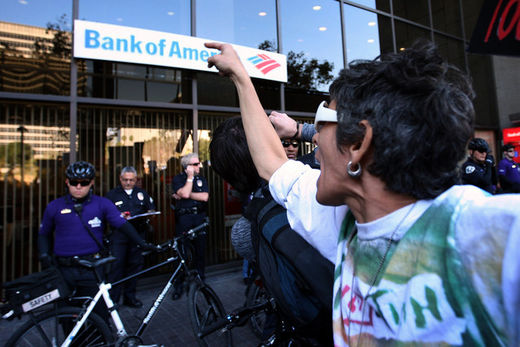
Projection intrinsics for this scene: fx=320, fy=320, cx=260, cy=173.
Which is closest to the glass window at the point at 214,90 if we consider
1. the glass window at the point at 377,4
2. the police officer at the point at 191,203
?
the police officer at the point at 191,203

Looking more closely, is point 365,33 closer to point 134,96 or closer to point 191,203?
point 134,96

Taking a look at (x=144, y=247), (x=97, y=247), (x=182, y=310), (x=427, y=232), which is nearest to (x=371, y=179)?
(x=427, y=232)

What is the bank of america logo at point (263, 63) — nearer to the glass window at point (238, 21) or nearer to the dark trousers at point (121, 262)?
the glass window at point (238, 21)

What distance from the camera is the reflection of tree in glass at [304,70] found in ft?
22.9

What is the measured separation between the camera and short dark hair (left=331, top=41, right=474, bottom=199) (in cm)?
63

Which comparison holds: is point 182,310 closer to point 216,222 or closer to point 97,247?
point 97,247

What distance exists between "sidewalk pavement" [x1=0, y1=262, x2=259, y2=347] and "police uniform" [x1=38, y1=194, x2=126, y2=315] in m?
0.93

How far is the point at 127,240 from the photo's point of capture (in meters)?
4.52

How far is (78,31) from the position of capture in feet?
15.8

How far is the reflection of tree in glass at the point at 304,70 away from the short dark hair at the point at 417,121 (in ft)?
21.2

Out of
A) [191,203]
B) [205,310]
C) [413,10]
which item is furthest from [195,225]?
[413,10]

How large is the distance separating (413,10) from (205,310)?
33.8 ft

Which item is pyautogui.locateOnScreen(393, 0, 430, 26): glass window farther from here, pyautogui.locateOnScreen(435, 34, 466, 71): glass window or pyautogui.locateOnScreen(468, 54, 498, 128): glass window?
pyautogui.locateOnScreen(468, 54, 498, 128): glass window

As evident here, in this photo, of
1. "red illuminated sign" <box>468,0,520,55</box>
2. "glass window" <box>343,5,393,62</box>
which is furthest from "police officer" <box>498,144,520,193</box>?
"red illuminated sign" <box>468,0,520,55</box>
